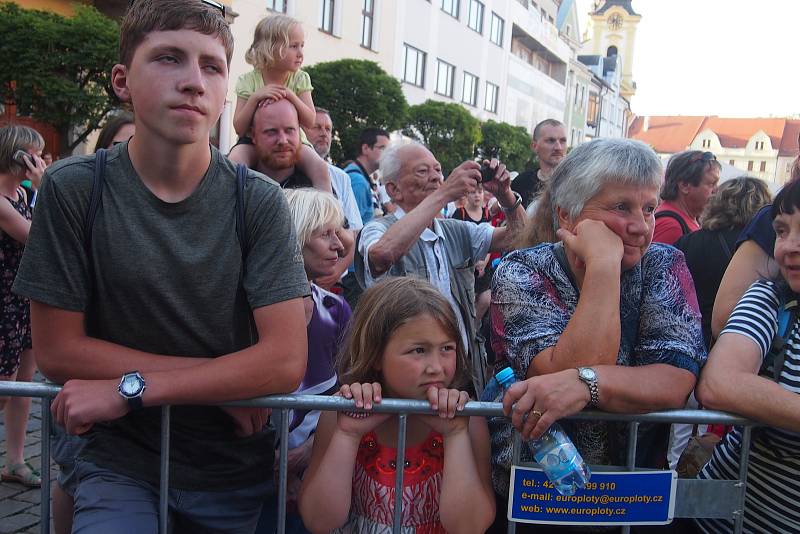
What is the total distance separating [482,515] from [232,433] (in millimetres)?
798

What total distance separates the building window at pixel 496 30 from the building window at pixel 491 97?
2.39 m

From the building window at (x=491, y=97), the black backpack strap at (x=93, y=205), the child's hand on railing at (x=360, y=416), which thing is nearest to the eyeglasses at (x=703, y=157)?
the child's hand on railing at (x=360, y=416)

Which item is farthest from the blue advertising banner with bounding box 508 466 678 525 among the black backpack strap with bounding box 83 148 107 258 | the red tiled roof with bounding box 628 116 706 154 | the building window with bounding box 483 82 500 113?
the red tiled roof with bounding box 628 116 706 154

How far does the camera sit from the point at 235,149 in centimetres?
370

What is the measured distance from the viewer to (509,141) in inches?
1240

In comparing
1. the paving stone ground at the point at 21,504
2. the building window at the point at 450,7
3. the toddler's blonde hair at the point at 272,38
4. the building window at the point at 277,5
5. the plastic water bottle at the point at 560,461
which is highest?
the building window at the point at 450,7

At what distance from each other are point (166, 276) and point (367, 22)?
24103mm

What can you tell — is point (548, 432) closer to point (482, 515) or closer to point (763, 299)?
point (482, 515)

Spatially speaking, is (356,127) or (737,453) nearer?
(737,453)

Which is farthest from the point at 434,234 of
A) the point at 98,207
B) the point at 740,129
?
the point at 740,129

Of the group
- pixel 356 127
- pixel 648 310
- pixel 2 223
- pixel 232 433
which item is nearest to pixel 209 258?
pixel 232 433

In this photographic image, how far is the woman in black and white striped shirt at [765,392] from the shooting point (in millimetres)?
1963

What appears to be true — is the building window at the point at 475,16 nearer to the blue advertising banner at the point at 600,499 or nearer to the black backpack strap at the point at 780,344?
the black backpack strap at the point at 780,344

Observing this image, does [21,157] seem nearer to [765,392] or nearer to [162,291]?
[162,291]
